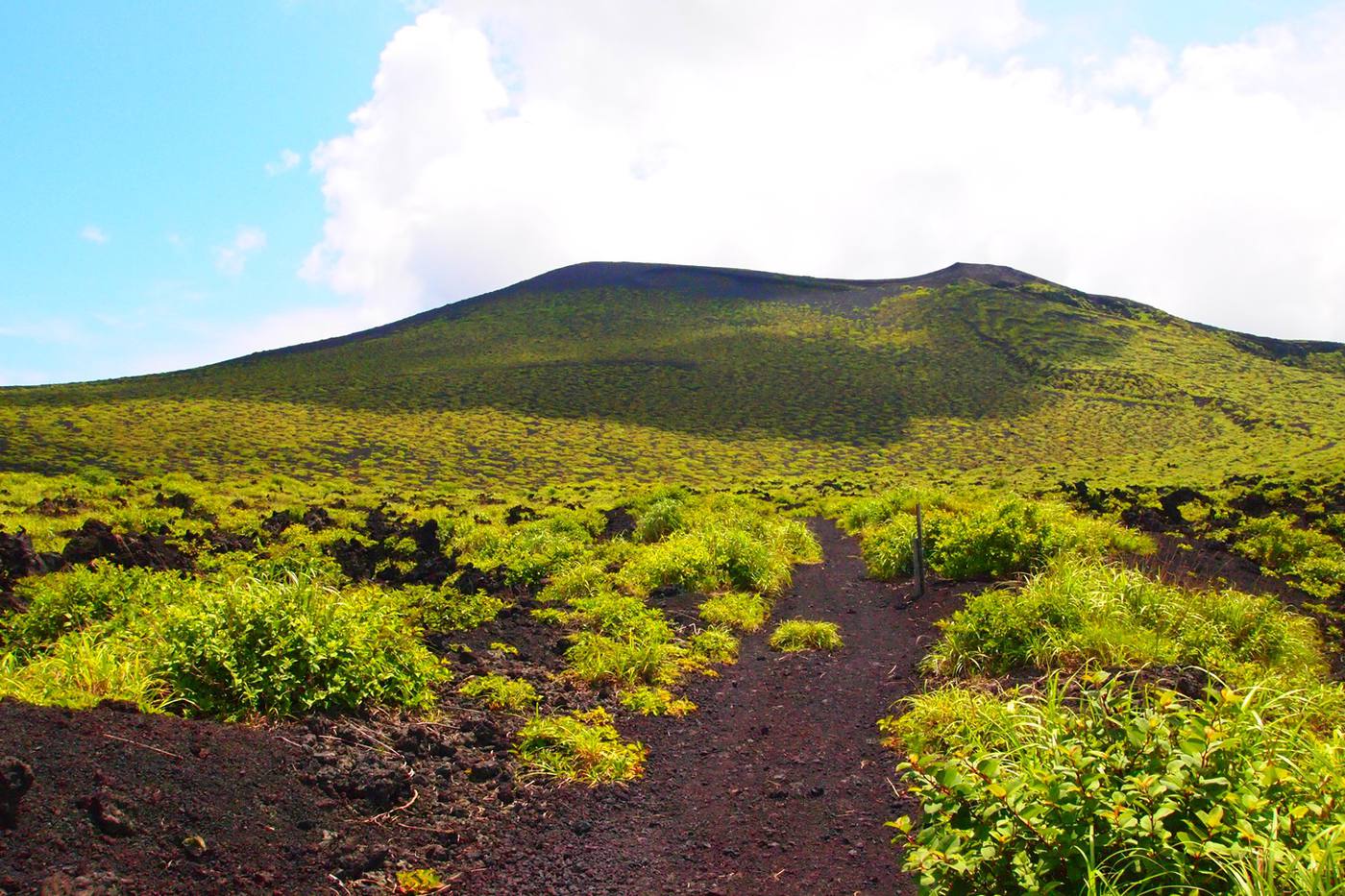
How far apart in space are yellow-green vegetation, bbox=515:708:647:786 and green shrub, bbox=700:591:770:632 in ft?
12.1

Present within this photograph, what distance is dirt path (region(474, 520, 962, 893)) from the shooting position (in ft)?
15.3

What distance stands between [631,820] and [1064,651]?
4.02 m

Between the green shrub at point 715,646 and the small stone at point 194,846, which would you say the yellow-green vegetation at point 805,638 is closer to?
the green shrub at point 715,646

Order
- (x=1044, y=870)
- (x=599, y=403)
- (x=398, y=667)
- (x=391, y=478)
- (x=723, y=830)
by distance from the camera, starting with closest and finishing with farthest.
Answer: (x=1044, y=870) → (x=723, y=830) → (x=398, y=667) → (x=391, y=478) → (x=599, y=403)

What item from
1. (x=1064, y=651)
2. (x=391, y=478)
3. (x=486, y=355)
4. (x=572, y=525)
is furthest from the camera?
(x=486, y=355)

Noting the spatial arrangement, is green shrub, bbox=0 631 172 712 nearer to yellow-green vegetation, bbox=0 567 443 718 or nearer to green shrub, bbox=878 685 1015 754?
yellow-green vegetation, bbox=0 567 443 718

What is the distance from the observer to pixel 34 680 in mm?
5449

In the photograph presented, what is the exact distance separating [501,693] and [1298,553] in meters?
11.4

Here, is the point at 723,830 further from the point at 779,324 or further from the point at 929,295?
the point at 929,295

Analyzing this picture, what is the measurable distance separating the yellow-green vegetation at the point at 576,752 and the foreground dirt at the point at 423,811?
149 mm

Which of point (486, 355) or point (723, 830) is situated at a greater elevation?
point (486, 355)

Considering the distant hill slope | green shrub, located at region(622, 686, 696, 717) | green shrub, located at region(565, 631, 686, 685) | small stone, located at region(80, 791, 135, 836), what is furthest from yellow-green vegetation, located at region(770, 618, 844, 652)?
the distant hill slope

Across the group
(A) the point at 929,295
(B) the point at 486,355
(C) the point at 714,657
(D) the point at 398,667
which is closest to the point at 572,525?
(C) the point at 714,657

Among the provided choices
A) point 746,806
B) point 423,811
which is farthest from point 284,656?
point 746,806
